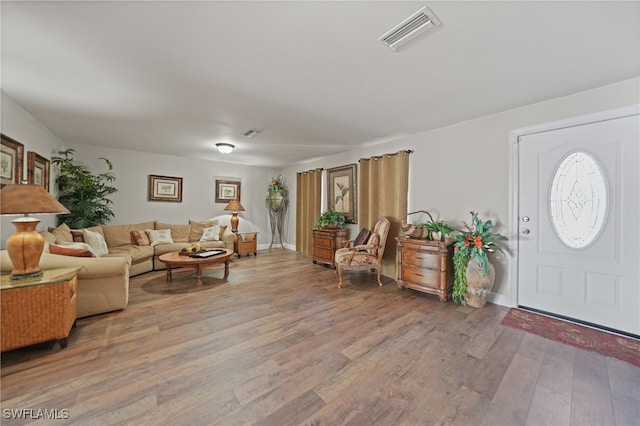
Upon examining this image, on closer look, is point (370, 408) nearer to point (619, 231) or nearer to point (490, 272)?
point (490, 272)

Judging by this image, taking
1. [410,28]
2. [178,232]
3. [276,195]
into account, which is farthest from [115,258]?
[276,195]

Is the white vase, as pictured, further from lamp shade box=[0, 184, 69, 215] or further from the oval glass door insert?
lamp shade box=[0, 184, 69, 215]

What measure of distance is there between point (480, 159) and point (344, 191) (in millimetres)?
2545

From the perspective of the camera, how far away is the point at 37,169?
3236 millimetres

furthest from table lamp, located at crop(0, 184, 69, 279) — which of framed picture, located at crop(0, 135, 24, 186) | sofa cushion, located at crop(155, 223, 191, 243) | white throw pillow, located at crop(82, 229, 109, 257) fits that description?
sofa cushion, located at crop(155, 223, 191, 243)

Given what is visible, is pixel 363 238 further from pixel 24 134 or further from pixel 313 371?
pixel 24 134

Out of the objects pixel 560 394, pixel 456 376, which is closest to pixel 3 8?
pixel 456 376

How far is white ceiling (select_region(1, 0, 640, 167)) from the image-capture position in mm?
1472

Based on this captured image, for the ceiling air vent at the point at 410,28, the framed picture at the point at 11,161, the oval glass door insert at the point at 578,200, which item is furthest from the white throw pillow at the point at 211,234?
the oval glass door insert at the point at 578,200

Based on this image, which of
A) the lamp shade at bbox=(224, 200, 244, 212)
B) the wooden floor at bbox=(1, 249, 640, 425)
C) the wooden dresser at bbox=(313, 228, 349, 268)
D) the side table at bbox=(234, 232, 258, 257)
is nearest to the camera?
the wooden floor at bbox=(1, 249, 640, 425)

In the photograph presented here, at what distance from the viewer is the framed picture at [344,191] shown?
488 cm

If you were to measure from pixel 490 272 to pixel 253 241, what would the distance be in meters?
4.75

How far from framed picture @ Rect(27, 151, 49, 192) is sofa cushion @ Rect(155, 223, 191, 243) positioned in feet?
6.15

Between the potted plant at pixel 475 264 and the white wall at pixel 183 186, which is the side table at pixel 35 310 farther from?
the potted plant at pixel 475 264
